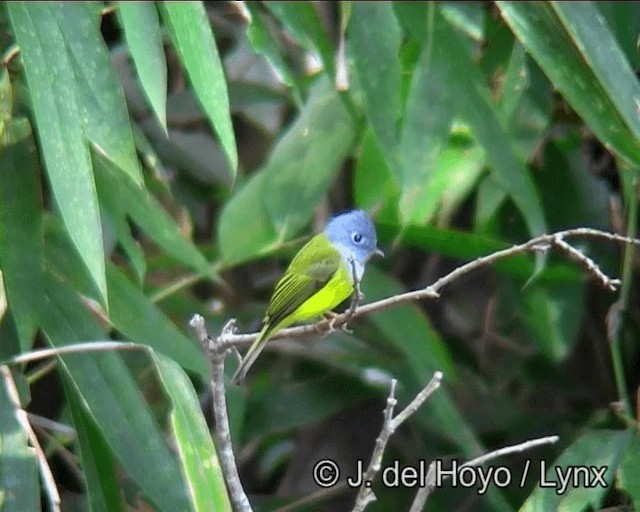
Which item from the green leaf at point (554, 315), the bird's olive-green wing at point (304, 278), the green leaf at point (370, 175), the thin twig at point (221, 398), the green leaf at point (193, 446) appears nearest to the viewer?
the thin twig at point (221, 398)

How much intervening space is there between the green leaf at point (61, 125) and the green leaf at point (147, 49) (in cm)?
11

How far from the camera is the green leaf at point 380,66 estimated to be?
6.79ft

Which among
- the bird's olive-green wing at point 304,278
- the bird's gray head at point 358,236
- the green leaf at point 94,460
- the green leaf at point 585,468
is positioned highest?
the bird's gray head at point 358,236

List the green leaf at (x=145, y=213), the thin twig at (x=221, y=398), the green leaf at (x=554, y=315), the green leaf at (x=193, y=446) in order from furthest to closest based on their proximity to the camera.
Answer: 1. the green leaf at (x=554, y=315)
2. the green leaf at (x=145, y=213)
3. the green leaf at (x=193, y=446)
4. the thin twig at (x=221, y=398)

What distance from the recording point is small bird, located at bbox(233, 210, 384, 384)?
201cm

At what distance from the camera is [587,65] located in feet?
6.05

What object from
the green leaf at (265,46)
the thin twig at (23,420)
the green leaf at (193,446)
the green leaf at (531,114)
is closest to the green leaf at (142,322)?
the thin twig at (23,420)

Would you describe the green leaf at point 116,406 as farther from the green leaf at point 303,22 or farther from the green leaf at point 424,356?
the green leaf at point 424,356

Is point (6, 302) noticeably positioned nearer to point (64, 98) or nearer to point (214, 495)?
point (64, 98)

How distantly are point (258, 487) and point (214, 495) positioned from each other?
157 cm

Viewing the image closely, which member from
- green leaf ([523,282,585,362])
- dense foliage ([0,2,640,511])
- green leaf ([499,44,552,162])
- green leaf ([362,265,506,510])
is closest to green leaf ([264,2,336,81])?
dense foliage ([0,2,640,511])

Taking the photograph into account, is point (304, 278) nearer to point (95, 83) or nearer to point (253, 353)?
point (253, 353)

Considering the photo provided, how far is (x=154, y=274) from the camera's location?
3.20 m

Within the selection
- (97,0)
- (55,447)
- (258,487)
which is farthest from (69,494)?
(97,0)
